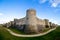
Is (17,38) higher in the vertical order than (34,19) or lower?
lower

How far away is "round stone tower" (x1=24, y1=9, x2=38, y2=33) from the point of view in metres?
47.0

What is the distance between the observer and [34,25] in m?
47.5

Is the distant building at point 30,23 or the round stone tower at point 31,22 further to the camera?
the distant building at point 30,23

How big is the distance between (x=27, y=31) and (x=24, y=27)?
9.45ft

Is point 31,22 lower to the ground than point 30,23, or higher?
higher

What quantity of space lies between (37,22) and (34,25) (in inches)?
95.9

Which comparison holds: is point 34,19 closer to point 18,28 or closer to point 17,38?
point 18,28

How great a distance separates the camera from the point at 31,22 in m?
47.0

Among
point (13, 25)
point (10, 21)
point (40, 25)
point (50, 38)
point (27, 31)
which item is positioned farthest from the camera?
point (10, 21)

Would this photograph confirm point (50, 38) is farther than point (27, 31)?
No

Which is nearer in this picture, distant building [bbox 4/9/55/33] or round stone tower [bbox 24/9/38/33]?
round stone tower [bbox 24/9/38/33]

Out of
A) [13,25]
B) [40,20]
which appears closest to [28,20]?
[40,20]

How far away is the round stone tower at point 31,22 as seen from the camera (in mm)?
46969

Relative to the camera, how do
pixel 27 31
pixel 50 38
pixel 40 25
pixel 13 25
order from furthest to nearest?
pixel 13 25
pixel 40 25
pixel 27 31
pixel 50 38
